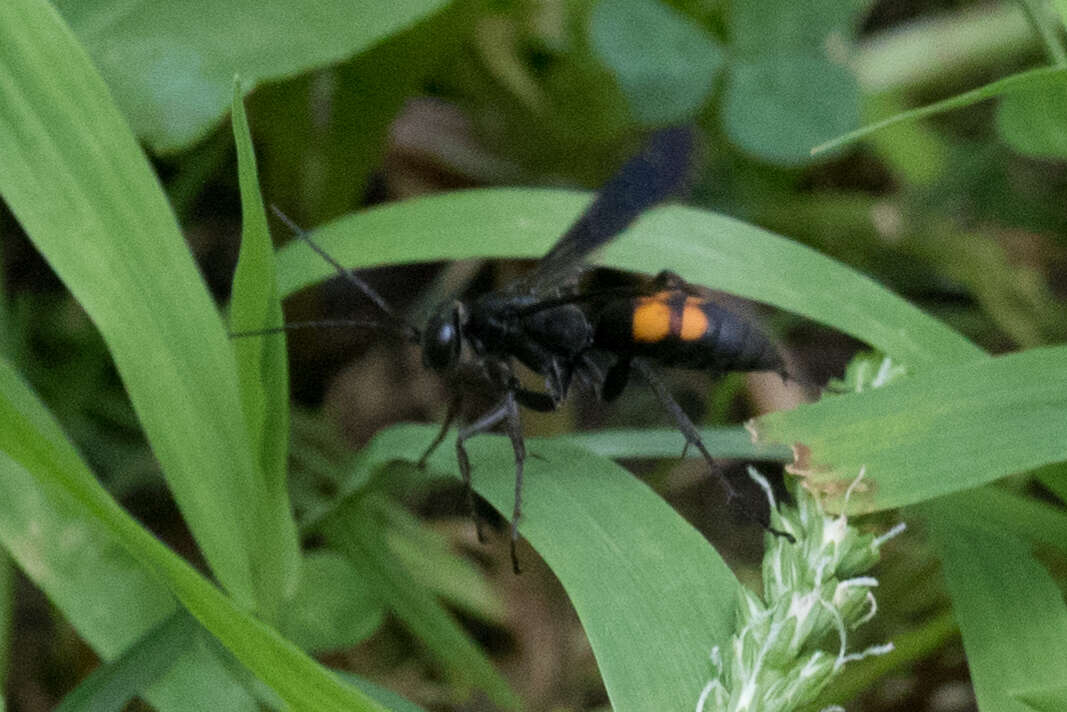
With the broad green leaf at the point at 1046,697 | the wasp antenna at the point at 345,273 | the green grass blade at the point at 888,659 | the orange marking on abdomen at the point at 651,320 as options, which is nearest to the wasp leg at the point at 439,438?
the wasp antenna at the point at 345,273

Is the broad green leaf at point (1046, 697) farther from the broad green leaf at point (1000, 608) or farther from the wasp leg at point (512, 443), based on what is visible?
the wasp leg at point (512, 443)

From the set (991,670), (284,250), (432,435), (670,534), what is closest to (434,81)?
(284,250)

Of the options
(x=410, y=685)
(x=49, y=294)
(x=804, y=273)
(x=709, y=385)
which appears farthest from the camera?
(x=709, y=385)

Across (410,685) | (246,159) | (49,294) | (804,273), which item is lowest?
(410,685)

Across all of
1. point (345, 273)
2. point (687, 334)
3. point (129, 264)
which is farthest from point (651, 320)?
point (129, 264)

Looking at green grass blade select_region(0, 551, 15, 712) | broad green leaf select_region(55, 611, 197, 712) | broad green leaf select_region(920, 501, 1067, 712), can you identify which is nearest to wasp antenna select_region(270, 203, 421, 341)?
broad green leaf select_region(55, 611, 197, 712)

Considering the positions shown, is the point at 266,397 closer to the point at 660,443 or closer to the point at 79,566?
the point at 79,566

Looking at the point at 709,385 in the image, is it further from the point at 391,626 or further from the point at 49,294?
the point at 49,294
